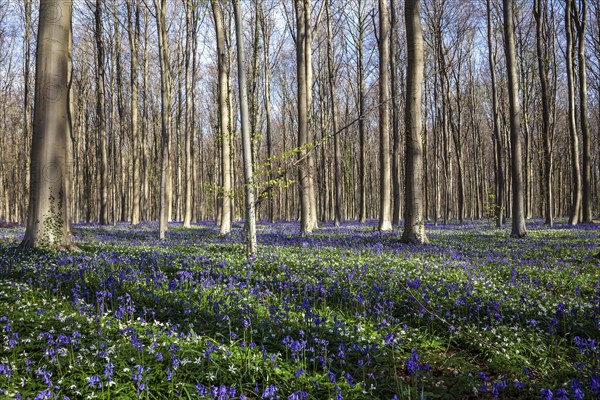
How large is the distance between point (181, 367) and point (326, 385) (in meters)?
1.38

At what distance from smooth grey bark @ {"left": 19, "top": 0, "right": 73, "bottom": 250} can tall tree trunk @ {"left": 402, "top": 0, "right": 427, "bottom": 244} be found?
32.8 ft

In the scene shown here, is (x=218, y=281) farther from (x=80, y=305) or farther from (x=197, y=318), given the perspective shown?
(x=80, y=305)

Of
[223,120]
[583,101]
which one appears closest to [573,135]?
[583,101]

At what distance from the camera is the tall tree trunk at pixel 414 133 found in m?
12.0

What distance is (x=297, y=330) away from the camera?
454 cm

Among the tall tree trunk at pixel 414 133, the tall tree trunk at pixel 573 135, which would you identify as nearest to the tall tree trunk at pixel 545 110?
the tall tree trunk at pixel 573 135

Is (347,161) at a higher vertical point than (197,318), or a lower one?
higher

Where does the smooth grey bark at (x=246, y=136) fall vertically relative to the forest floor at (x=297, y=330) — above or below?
above

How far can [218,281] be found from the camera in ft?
20.9

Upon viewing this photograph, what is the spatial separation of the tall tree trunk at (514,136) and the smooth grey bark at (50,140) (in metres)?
15.8

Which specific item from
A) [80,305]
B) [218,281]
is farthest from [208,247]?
[80,305]

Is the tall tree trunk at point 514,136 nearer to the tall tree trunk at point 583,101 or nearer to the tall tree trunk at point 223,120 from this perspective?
the tall tree trunk at point 583,101

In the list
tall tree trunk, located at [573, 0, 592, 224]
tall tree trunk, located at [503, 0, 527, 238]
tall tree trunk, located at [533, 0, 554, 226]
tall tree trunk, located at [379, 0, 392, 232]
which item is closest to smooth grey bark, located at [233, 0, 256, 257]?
tall tree trunk, located at [379, 0, 392, 232]

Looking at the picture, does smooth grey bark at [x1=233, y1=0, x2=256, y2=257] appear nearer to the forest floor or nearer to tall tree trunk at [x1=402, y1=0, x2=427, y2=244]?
the forest floor
